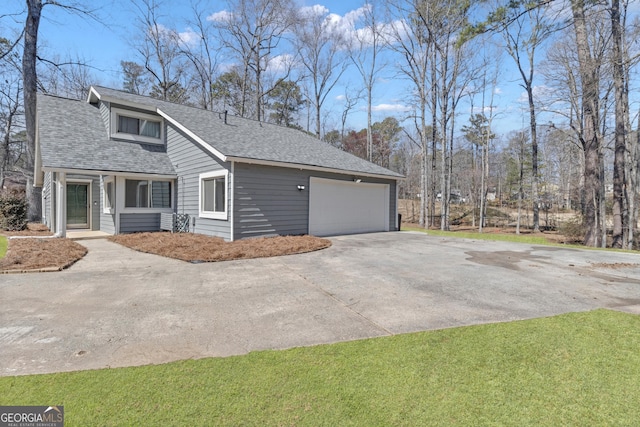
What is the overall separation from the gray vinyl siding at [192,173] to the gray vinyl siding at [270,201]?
0.38 meters

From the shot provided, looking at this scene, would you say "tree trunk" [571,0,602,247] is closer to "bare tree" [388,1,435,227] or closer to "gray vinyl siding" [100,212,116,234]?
"bare tree" [388,1,435,227]

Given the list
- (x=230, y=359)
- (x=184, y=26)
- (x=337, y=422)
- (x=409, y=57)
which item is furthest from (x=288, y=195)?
(x=184, y=26)

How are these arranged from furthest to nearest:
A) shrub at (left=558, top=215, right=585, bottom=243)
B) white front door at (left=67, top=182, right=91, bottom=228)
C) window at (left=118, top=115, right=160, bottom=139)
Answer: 1. shrub at (left=558, top=215, right=585, bottom=243)
2. white front door at (left=67, top=182, right=91, bottom=228)
3. window at (left=118, top=115, right=160, bottom=139)

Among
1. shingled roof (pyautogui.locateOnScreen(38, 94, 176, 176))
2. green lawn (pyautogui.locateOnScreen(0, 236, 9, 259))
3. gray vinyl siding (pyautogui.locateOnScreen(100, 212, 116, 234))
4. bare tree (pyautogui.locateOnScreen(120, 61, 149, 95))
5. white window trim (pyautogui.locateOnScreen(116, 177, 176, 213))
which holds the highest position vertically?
bare tree (pyautogui.locateOnScreen(120, 61, 149, 95))

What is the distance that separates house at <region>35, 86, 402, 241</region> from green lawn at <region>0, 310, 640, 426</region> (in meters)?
6.98

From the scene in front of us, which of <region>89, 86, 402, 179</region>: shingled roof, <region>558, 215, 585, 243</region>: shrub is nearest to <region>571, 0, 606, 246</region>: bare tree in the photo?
<region>558, 215, 585, 243</region>: shrub

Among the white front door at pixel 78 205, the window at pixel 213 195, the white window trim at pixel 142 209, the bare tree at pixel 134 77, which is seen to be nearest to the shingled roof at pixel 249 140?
the window at pixel 213 195

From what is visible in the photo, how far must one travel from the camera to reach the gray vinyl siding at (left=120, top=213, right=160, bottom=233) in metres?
11.1

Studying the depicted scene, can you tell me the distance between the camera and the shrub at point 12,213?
1220 cm

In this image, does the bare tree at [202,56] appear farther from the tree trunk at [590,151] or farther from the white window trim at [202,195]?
the tree trunk at [590,151]

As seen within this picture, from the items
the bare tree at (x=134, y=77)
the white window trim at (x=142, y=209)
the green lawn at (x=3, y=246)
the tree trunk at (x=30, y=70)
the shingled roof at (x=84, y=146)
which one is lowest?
the green lawn at (x=3, y=246)

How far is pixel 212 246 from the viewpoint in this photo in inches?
322

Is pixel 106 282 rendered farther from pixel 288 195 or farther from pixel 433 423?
pixel 288 195

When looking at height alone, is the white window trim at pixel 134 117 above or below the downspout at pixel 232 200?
above
